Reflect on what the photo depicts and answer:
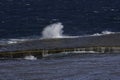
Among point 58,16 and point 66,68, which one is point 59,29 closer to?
point 58,16

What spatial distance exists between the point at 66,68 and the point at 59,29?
32.8 metres

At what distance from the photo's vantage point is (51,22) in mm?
96875

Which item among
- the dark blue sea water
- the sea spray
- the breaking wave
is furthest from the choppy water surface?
the dark blue sea water

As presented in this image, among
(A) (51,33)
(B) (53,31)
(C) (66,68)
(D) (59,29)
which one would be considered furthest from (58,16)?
(C) (66,68)

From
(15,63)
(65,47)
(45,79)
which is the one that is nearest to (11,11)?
(65,47)

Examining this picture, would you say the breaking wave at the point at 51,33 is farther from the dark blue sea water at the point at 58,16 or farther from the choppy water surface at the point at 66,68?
the choppy water surface at the point at 66,68

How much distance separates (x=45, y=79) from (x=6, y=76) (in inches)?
141

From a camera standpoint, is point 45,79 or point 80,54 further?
point 80,54

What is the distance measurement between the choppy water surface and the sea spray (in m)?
19.6

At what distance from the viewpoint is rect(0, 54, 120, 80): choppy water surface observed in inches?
1988

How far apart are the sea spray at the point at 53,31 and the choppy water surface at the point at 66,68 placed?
1956cm

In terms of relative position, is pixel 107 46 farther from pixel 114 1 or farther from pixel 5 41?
pixel 114 1

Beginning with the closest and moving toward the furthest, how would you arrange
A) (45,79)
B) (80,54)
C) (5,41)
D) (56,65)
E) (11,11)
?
(45,79) → (56,65) → (80,54) → (5,41) → (11,11)

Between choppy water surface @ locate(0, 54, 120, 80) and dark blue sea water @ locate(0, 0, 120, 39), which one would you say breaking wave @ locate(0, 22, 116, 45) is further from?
choppy water surface @ locate(0, 54, 120, 80)
